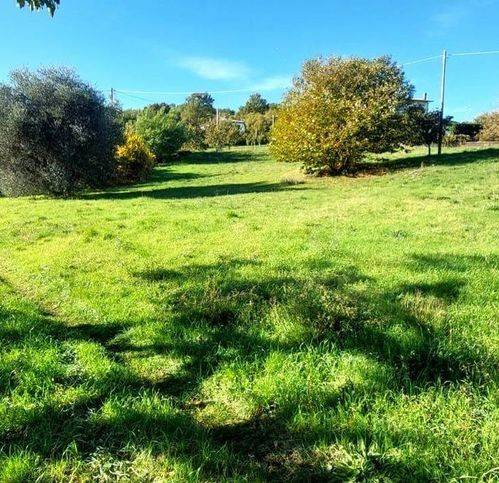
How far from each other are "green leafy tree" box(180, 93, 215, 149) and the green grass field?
159ft

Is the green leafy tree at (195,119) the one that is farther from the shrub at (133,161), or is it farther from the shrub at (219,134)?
the shrub at (133,161)

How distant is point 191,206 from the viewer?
46.4 ft

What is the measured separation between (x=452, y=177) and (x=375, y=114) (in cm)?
603

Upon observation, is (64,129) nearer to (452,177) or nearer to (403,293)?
(452,177)

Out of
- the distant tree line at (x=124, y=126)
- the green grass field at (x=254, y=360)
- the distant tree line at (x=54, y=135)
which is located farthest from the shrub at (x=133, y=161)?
the green grass field at (x=254, y=360)

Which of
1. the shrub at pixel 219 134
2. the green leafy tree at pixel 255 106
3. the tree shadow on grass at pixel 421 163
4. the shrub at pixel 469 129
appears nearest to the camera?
the tree shadow on grass at pixel 421 163

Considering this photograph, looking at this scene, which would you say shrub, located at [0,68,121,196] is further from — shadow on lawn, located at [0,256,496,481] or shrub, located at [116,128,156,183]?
shadow on lawn, located at [0,256,496,481]

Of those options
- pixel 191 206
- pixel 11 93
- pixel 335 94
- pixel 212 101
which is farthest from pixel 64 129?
pixel 212 101

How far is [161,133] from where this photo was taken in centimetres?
4603

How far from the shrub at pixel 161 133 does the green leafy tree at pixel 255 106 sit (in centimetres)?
4485

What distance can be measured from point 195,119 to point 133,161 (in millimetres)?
44764

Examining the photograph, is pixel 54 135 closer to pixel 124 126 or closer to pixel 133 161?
pixel 124 126

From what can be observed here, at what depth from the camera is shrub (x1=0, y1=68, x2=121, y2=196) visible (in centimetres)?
2011

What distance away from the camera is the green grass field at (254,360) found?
2.72 meters
